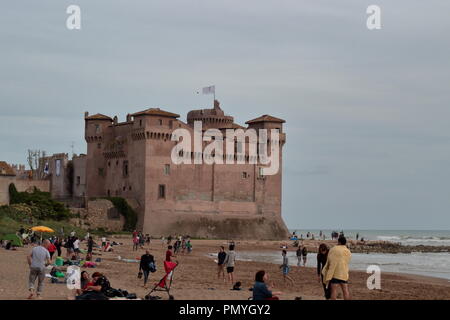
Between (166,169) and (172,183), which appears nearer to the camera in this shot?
(166,169)

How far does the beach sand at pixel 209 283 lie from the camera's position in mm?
21780

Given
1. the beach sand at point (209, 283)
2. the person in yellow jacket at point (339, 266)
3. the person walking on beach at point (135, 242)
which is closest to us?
the person in yellow jacket at point (339, 266)

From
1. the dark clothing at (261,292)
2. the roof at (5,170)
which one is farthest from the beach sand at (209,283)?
the roof at (5,170)

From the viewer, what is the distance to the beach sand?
21780mm

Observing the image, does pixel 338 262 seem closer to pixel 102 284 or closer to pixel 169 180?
pixel 102 284

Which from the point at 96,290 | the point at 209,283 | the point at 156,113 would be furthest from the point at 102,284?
the point at 156,113

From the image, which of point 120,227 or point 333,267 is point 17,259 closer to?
point 333,267

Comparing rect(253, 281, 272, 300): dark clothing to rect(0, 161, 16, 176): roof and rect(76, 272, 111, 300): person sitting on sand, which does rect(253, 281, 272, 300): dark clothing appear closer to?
rect(76, 272, 111, 300): person sitting on sand

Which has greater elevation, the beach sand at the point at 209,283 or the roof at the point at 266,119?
the roof at the point at 266,119

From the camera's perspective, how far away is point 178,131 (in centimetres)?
7144

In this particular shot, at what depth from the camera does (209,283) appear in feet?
89.5

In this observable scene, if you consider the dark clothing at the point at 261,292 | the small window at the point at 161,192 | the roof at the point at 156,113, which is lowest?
the dark clothing at the point at 261,292

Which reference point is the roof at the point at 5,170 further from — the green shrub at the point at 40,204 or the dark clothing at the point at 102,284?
the dark clothing at the point at 102,284
